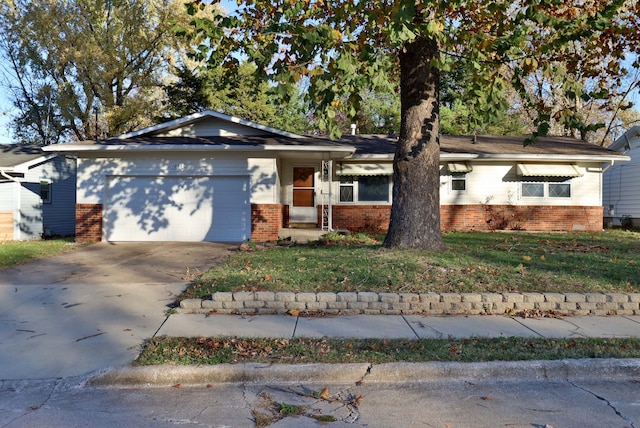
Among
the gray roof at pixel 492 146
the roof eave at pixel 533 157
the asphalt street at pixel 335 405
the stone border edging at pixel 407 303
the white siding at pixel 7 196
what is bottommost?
the asphalt street at pixel 335 405

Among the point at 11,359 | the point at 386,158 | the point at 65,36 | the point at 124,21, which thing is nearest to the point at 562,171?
the point at 386,158

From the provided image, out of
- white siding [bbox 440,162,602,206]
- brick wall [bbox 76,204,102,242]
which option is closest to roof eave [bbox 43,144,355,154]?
brick wall [bbox 76,204,102,242]

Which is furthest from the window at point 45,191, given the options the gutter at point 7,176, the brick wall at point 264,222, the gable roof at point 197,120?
the brick wall at point 264,222

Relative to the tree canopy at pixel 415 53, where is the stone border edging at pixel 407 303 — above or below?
below

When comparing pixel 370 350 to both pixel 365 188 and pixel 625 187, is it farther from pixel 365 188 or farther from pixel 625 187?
pixel 625 187

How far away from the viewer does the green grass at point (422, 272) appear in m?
6.80

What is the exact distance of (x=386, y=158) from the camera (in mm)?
→ 15648

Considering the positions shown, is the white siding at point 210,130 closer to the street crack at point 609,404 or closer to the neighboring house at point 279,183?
the neighboring house at point 279,183

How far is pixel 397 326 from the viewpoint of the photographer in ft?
18.9

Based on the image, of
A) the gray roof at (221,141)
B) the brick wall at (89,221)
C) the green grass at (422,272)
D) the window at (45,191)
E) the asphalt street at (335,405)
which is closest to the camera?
the asphalt street at (335,405)

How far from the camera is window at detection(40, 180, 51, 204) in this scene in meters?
18.2

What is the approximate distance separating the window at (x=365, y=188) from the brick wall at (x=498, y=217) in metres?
0.33

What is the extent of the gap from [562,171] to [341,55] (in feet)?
38.9

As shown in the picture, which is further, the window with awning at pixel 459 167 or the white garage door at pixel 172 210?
the window with awning at pixel 459 167
